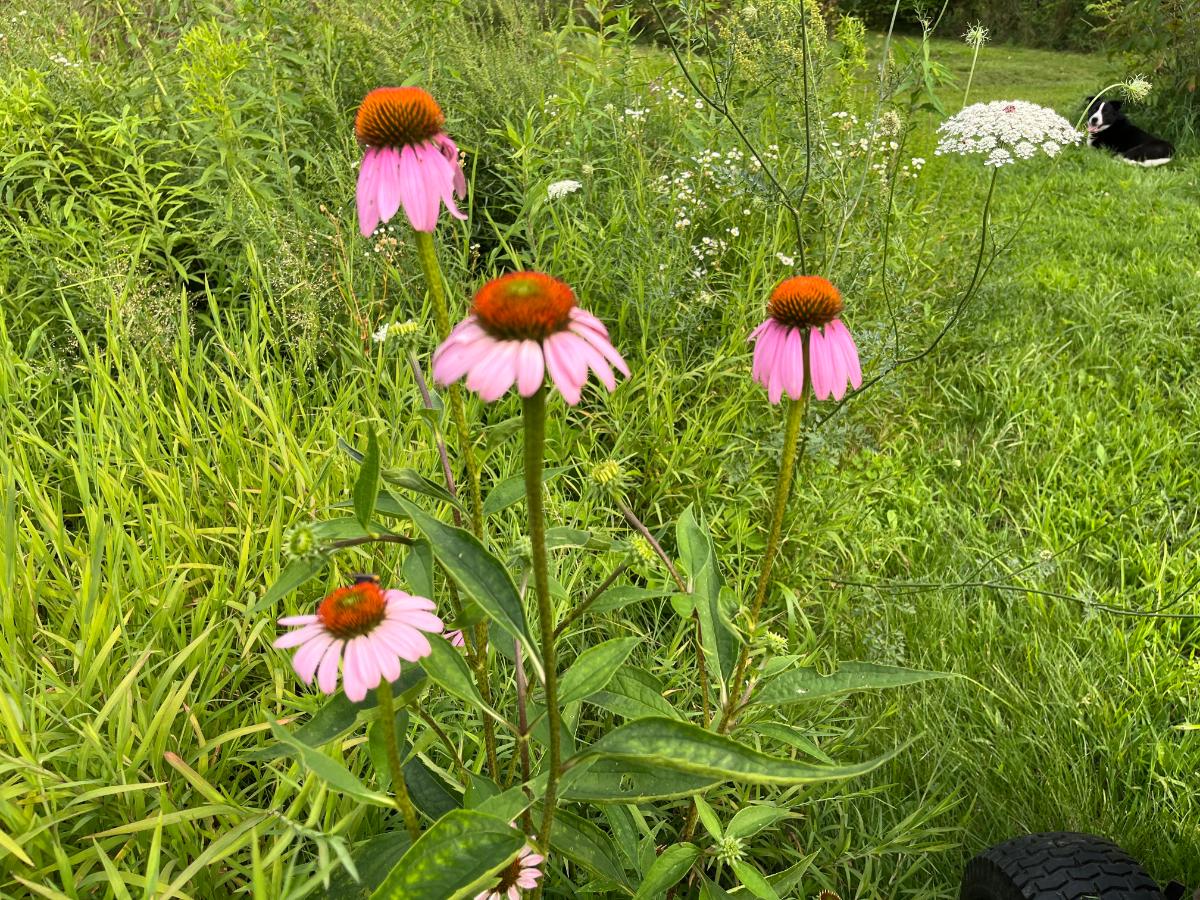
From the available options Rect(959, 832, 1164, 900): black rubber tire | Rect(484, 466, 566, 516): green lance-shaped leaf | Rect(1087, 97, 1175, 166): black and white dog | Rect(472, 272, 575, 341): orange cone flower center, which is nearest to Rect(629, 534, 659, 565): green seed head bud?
Rect(484, 466, 566, 516): green lance-shaped leaf

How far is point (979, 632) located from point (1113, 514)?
736mm

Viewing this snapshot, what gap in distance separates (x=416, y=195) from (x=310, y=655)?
440mm

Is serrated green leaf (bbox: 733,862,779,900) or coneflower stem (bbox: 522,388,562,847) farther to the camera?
serrated green leaf (bbox: 733,862,779,900)

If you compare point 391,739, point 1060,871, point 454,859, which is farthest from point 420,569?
point 1060,871

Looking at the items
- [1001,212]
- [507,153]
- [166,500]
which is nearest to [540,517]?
[166,500]

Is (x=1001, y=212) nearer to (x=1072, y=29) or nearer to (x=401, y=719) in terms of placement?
(x=401, y=719)

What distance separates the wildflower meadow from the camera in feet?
2.92

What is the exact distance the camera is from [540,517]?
650 mm

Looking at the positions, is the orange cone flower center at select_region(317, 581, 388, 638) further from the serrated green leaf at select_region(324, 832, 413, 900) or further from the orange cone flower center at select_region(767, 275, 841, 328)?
the orange cone flower center at select_region(767, 275, 841, 328)

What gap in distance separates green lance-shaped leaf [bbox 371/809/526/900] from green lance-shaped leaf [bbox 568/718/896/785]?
0.10 meters

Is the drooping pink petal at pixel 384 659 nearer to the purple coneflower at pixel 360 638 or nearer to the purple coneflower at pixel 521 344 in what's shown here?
the purple coneflower at pixel 360 638

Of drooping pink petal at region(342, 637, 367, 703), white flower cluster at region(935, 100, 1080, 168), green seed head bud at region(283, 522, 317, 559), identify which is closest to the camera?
drooping pink petal at region(342, 637, 367, 703)

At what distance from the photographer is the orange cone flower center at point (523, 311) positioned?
0.62 meters

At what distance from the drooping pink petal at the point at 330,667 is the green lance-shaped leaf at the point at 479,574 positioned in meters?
0.12
